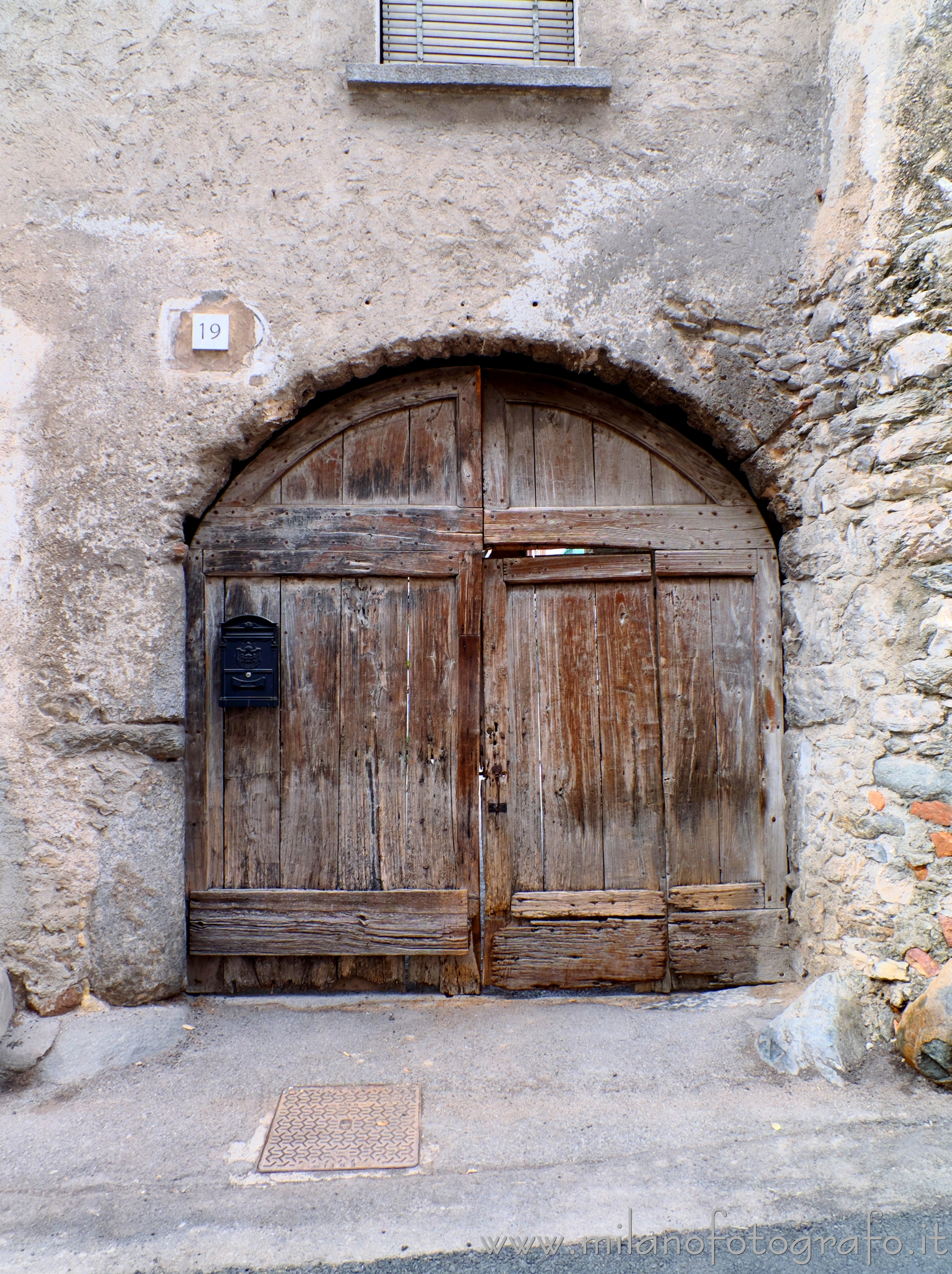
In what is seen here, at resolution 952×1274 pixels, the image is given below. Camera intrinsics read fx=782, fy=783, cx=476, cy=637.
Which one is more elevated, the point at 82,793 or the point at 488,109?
the point at 488,109

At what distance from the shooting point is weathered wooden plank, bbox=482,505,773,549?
3174 mm

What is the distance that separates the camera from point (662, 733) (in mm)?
3160

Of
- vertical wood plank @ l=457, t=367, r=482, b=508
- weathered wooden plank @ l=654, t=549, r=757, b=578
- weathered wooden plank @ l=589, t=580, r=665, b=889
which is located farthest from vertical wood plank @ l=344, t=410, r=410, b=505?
weathered wooden plank @ l=654, t=549, r=757, b=578

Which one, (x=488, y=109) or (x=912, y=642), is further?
(x=488, y=109)

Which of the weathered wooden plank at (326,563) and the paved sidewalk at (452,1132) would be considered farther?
the weathered wooden plank at (326,563)

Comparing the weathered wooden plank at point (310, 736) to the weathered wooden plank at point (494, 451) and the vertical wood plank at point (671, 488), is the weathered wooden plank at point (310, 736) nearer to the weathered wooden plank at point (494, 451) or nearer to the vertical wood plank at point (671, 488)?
the weathered wooden plank at point (494, 451)

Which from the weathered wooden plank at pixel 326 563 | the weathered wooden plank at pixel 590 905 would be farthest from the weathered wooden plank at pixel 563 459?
the weathered wooden plank at pixel 590 905

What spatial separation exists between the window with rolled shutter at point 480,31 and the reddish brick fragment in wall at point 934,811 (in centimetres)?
A: 321

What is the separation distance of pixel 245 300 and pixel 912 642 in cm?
275

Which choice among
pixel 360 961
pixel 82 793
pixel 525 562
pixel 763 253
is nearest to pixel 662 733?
pixel 525 562

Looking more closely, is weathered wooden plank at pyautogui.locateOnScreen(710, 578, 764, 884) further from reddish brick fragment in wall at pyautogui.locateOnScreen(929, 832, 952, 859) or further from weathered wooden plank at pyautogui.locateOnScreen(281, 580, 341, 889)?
weathered wooden plank at pyautogui.locateOnScreen(281, 580, 341, 889)

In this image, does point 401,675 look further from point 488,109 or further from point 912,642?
point 488,109

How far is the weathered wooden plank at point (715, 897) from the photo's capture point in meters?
3.12

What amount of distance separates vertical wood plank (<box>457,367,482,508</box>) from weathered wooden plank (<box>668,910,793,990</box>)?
6.16 feet
